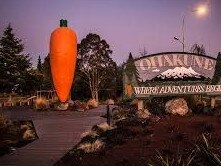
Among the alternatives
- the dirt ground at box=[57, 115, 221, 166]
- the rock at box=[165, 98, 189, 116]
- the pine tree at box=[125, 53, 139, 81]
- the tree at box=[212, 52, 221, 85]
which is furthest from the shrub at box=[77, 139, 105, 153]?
the tree at box=[212, 52, 221, 85]

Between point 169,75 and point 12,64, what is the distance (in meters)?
30.3

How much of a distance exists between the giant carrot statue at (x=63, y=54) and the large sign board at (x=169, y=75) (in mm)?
4549

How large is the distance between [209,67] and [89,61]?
3195 centimetres

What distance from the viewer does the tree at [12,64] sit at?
4412 centimetres

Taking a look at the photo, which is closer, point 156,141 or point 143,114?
point 156,141

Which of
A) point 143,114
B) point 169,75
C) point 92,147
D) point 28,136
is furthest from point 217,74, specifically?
point 28,136

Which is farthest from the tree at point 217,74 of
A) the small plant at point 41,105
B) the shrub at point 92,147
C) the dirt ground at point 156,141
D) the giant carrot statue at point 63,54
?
the small plant at point 41,105

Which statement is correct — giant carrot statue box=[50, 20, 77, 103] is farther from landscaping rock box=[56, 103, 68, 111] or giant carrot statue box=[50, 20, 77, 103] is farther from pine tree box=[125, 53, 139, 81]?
pine tree box=[125, 53, 139, 81]

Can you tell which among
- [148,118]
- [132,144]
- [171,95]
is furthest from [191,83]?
[132,144]

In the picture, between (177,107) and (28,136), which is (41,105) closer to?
(28,136)

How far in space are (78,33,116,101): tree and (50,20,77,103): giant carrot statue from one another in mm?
27380

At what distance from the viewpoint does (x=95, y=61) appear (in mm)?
49500

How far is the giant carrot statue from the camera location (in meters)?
20.9

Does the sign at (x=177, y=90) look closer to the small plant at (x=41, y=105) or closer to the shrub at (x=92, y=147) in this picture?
the shrub at (x=92, y=147)
